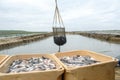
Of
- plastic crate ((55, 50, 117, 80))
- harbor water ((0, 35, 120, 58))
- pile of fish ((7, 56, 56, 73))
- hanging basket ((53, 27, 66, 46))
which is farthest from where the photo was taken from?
harbor water ((0, 35, 120, 58))

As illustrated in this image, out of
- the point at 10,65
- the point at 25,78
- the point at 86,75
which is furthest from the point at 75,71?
the point at 10,65

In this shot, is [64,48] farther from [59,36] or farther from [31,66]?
[31,66]

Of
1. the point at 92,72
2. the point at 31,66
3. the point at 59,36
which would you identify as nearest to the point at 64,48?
the point at 59,36

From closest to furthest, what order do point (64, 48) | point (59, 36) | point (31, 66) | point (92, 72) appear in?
point (92, 72) → point (31, 66) → point (59, 36) → point (64, 48)

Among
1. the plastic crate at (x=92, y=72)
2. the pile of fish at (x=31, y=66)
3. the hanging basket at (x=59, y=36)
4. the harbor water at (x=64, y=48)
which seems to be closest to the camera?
the plastic crate at (x=92, y=72)

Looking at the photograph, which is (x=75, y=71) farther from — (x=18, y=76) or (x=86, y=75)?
(x=18, y=76)

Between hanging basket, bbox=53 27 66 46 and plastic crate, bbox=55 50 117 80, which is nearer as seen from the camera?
plastic crate, bbox=55 50 117 80

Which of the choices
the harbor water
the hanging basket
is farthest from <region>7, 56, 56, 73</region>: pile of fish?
the harbor water

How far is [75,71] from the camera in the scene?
3.05 meters

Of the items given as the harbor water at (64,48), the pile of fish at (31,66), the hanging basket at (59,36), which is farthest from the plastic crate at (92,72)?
the harbor water at (64,48)

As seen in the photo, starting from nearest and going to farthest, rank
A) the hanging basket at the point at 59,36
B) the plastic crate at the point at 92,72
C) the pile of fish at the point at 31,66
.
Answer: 1. the plastic crate at the point at 92,72
2. the pile of fish at the point at 31,66
3. the hanging basket at the point at 59,36

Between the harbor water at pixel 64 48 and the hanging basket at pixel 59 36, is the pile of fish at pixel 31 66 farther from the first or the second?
the harbor water at pixel 64 48

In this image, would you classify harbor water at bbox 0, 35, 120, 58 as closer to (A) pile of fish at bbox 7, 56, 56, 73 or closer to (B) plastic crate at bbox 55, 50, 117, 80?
(B) plastic crate at bbox 55, 50, 117, 80

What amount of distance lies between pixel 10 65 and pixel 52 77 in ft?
4.26
